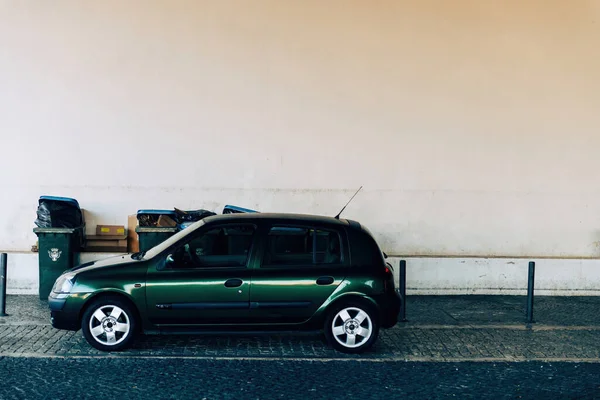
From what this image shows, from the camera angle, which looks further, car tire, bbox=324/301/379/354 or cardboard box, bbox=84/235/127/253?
cardboard box, bbox=84/235/127/253

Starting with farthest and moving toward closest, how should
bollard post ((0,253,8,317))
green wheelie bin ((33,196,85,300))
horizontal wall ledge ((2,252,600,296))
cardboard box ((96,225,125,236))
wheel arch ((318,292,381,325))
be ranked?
cardboard box ((96,225,125,236)) → horizontal wall ledge ((2,252,600,296)) → green wheelie bin ((33,196,85,300)) → bollard post ((0,253,8,317)) → wheel arch ((318,292,381,325))

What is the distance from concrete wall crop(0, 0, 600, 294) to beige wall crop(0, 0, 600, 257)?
2 cm

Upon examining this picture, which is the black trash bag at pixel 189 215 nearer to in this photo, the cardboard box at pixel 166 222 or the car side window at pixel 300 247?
the cardboard box at pixel 166 222

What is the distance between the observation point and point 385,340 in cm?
845

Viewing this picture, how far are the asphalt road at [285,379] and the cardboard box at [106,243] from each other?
466 cm

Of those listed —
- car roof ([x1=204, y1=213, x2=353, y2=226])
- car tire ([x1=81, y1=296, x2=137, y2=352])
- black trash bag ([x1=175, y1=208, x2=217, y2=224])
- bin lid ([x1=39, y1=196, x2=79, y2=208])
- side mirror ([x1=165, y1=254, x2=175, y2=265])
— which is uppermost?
bin lid ([x1=39, y1=196, x2=79, y2=208])

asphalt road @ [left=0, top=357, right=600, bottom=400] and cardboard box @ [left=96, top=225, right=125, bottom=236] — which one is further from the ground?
cardboard box @ [left=96, top=225, right=125, bottom=236]

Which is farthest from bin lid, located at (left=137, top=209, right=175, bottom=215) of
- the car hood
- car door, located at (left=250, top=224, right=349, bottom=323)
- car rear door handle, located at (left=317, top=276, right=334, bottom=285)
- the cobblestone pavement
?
car rear door handle, located at (left=317, top=276, right=334, bottom=285)

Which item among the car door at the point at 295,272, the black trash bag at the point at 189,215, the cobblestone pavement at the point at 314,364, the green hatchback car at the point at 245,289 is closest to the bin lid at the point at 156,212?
the black trash bag at the point at 189,215

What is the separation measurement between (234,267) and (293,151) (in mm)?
4670

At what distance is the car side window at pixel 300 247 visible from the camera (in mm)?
7848

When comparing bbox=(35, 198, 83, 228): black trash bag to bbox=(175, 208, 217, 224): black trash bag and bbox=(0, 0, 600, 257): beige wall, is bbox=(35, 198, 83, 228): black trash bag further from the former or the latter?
bbox=(175, 208, 217, 224): black trash bag

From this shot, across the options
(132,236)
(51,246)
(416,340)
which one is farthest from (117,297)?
(132,236)

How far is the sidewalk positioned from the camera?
7719 millimetres
